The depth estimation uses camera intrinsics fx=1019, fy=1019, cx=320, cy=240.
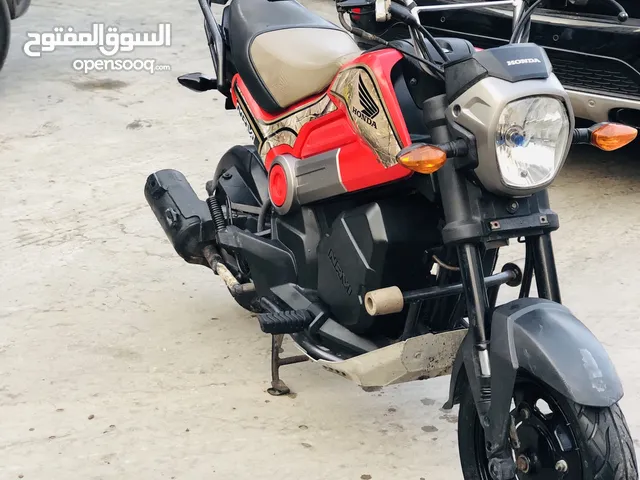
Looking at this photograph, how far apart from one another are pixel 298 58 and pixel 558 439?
151 centimetres

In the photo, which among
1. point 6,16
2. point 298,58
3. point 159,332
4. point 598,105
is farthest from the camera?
point 6,16

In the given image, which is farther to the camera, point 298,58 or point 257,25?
point 257,25

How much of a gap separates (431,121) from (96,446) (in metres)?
1.51

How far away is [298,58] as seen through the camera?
131 inches

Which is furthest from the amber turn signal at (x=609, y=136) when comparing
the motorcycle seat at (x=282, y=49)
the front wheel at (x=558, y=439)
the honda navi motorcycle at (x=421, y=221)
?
the motorcycle seat at (x=282, y=49)

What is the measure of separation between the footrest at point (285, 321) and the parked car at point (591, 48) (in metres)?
2.32

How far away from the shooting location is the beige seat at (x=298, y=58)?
128 inches

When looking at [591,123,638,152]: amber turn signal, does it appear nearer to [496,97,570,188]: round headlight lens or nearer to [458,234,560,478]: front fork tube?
[496,97,570,188]: round headlight lens

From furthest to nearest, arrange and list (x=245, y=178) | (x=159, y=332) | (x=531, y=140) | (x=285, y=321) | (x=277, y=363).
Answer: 1. (x=159, y=332)
2. (x=245, y=178)
3. (x=277, y=363)
4. (x=285, y=321)
5. (x=531, y=140)

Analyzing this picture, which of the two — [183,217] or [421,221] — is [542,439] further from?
[183,217]

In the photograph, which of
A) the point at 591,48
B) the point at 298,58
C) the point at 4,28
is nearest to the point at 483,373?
the point at 298,58

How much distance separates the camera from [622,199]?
5.38 metres

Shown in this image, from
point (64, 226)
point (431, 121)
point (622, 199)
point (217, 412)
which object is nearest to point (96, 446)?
point (217, 412)

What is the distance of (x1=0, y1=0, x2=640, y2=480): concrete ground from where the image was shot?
3.22 m
